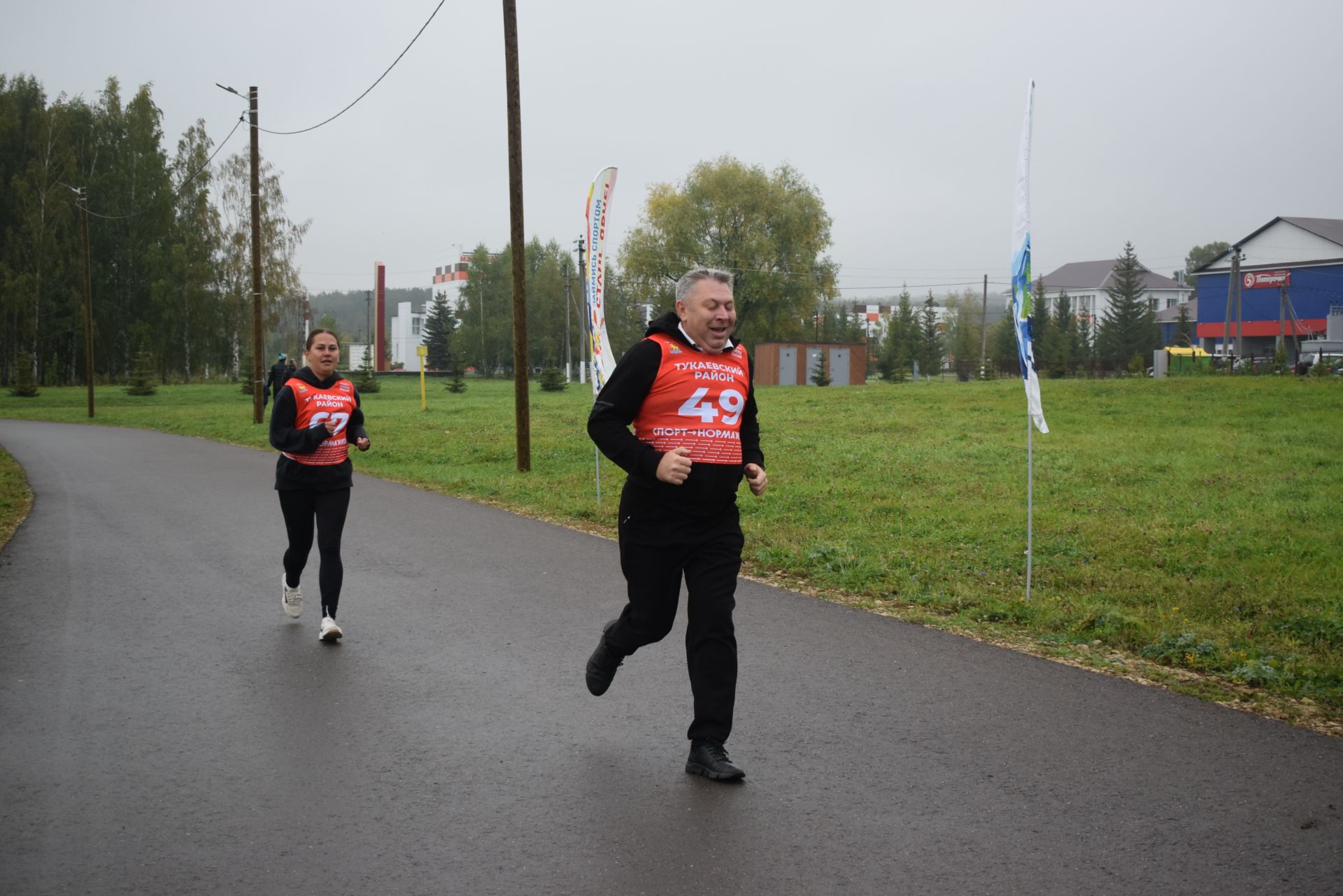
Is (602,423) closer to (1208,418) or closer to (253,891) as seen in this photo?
(253,891)

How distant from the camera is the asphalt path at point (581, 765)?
3.57 metres

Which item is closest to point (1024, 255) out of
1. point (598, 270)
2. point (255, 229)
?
point (598, 270)

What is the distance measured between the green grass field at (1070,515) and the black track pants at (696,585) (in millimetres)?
2692

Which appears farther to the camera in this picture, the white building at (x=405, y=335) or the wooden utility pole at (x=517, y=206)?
the white building at (x=405, y=335)

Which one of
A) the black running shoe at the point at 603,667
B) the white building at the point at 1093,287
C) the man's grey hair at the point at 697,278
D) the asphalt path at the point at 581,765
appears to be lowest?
the asphalt path at the point at 581,765

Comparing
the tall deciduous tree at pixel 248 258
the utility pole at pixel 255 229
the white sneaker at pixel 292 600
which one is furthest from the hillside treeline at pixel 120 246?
the white sneaker at pixel 292 600

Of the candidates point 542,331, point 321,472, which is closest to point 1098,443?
point 321,472

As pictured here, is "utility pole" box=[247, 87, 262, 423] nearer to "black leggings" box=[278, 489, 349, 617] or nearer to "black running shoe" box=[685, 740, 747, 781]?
"black leggings" box=[278, 489, 349, 617]

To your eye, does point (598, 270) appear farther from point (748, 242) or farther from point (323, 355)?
point (748, 242)

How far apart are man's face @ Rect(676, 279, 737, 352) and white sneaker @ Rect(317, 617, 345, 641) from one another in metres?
3.23

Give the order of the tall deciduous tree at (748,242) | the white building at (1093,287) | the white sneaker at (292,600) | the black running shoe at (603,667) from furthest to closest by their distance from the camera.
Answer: the white building at (1093,287)
the tall deciduous tree at (748,242)
the white sneaker at (292,600)
the black running shoe at (603,667)

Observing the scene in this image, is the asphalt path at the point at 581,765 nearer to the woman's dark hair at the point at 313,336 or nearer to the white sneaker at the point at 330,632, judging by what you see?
the white sneaker at the point at 330,632

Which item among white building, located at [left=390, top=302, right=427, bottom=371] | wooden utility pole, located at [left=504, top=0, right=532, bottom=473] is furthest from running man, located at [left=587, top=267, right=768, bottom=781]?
white building, located at [left=390, top=302, right=427, bottom=371]

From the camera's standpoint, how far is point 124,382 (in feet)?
203
